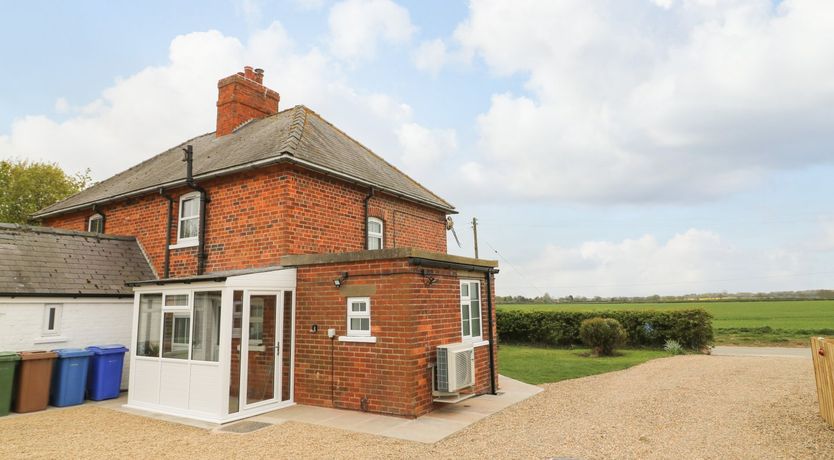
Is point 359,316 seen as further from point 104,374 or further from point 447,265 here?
point 104,374

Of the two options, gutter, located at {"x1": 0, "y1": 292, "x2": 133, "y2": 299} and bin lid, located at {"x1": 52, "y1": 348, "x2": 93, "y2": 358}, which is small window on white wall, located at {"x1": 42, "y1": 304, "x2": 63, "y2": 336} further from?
bin lid, located at {"x1": 52, "y1": 348, "x2": 93, "y2": 358}

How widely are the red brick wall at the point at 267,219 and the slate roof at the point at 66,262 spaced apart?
0.64 metres

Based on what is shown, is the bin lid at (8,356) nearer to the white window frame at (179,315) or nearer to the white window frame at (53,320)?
the white window frame at (53,320)

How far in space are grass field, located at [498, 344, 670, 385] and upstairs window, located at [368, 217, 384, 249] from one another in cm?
530

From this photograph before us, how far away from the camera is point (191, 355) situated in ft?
28.3

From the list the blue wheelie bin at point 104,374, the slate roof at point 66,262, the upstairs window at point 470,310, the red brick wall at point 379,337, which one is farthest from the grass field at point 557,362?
the slate roof at point 66,262

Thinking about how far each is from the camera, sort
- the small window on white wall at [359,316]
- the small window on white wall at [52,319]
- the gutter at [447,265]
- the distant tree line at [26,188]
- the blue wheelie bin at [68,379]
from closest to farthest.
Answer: the gutter at [447,265] → the small window on white wall at [359,316] → the blue wheelie bin at [68,379] → the small window on white wall at [52,319] → the distant tree line at [26,188]

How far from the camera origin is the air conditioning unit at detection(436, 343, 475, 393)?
27.2 ft

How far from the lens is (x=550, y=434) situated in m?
7.12

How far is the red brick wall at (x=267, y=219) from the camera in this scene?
418 inches

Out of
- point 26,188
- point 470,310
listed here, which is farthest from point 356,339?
point 26,188

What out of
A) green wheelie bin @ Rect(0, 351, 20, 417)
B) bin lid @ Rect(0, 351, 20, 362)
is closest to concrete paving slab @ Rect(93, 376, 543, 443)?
green wheelie bin @ Rect(0, 351, 20, 417)

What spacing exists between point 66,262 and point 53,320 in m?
1.71

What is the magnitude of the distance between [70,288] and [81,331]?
42.0 inches
